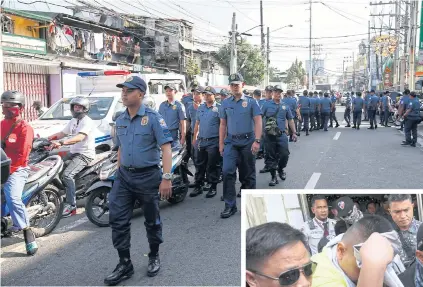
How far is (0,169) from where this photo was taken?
12.1 feet

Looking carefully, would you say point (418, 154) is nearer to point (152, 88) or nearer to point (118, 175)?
point (152, 88)

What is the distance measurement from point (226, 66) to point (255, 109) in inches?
1697

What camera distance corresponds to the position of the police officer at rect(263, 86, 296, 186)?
8984 millimetres

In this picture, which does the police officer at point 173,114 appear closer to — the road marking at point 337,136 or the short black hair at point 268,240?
the short black hair at point 268,240

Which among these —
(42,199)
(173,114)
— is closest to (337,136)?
(173,114)

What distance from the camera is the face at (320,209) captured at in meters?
2.18

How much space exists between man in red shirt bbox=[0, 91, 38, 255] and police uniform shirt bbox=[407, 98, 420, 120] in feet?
37.2

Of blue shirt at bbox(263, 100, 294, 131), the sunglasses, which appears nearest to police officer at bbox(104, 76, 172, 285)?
the sunglasses

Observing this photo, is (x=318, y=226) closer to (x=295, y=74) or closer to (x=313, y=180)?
(x=313, y=180)

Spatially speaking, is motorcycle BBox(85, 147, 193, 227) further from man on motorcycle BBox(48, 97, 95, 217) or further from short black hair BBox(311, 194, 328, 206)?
short black hair BBox(311, 194, 328, 206)

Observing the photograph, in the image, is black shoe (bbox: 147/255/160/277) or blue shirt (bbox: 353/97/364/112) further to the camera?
blue shirt (bbox: 353/97/364/112)

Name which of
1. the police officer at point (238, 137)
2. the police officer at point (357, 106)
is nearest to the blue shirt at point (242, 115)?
the police officer at point (238, 137)

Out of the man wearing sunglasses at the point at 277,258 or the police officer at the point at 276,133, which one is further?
the police officer at the point at 276,133

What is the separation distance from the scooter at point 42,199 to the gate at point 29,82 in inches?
461
